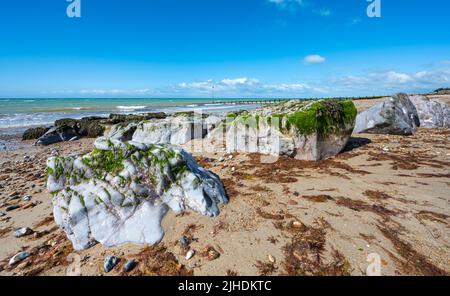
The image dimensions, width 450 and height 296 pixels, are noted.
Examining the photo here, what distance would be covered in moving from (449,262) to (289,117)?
190 inches

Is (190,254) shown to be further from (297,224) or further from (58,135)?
(58,135)

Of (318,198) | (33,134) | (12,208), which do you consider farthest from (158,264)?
(33,134)

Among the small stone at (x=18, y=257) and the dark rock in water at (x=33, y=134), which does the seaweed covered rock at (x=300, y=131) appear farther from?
the dark rock in water at (x=33, y=134)

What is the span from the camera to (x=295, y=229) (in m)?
3.32

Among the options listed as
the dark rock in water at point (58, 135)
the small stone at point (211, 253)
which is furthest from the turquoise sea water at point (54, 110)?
the small stone at point (211, 253)

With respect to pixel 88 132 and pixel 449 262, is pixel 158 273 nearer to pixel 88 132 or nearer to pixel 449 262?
pixel 449 262

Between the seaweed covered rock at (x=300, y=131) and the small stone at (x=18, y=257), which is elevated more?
the seaweed covered rock at (x=300, y=131)

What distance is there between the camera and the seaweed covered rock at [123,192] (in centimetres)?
318

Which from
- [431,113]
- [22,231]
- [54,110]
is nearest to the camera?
[22,231]

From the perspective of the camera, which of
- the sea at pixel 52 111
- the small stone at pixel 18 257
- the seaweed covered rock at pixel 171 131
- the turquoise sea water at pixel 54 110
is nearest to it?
the small stone at pixel 18 257

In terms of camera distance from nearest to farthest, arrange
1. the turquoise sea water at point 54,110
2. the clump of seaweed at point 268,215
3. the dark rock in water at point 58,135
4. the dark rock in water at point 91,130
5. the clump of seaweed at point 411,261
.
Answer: the clump of seaweed at point 411,261
the clump of seaweed at point 268,215
the dark rock in water at point 58,135
the dark rock in water at point 91,130
the turquoise sea water at point 54,110

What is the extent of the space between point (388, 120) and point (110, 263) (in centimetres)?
1152

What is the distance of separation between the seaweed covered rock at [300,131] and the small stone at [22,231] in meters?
5.68
